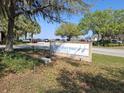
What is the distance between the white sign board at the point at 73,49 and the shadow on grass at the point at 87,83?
538 cm

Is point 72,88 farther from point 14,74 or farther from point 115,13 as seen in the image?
point 115,13

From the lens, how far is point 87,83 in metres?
10.4

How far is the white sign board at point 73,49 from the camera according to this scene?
17844mm

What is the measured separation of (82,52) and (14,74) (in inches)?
289

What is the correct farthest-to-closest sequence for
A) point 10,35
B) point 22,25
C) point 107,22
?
point 107,22 < point 22,25 < point 10,35

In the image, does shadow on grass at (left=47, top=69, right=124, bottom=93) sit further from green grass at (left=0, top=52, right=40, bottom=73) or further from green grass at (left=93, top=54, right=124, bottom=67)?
green grass at (left=93, top=54, right=124, bottom=67)

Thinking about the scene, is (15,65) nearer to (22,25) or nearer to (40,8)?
(40,8)

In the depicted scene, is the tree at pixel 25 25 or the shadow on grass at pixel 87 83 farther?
the tree at pixel 25 25

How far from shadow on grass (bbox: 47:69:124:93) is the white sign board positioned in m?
5.38

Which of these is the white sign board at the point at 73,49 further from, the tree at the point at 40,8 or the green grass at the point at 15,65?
the green grass at the point at 15,65

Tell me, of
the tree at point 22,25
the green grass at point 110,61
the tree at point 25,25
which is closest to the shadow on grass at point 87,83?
the green grass at point 110,61

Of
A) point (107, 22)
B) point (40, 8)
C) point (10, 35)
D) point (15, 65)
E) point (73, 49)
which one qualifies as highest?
point (107, 22)

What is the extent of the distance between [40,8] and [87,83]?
34.1ft

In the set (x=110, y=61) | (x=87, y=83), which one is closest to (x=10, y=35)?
(x=110, y=61)
